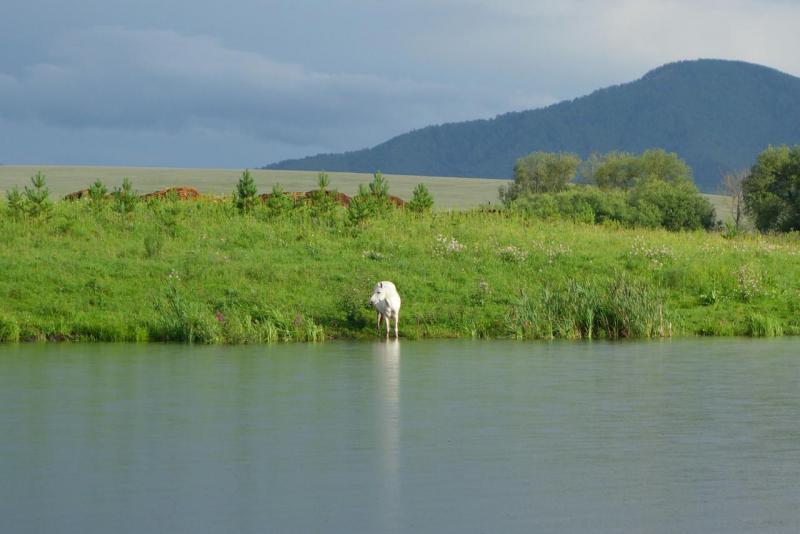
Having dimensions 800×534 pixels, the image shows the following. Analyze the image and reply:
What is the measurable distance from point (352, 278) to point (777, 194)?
4264 centimetres

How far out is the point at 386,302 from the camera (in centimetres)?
2717

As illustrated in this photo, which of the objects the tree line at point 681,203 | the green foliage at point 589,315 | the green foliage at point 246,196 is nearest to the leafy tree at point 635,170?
the tree line at point 681,203

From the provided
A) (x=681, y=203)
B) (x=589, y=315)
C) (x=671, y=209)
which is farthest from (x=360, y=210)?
(x=681, y=203)

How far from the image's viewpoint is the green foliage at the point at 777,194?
6252cm

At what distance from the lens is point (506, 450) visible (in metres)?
12.2

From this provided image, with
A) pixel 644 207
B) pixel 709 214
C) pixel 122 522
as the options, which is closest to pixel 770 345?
pixel 122 522

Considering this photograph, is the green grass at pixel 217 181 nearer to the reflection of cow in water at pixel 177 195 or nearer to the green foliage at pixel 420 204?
the reflection of cow in water at pixel 177 195

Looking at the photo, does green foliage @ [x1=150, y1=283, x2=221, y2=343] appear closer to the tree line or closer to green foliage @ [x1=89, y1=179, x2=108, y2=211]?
green foliage @ [x1=89, y1=179, x2=108, y2=211]

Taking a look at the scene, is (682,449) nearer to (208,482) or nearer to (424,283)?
(208,482)

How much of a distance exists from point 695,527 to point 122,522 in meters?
4.29

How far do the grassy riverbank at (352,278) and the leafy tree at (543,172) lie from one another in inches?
2955

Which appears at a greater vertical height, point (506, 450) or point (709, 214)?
point (709, 214)

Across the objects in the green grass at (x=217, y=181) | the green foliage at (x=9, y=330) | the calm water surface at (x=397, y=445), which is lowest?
the calm water surface at (x=397, y=445)

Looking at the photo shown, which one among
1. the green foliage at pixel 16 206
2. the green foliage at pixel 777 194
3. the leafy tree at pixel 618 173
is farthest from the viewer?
the leafy tree at pixel 618 173
